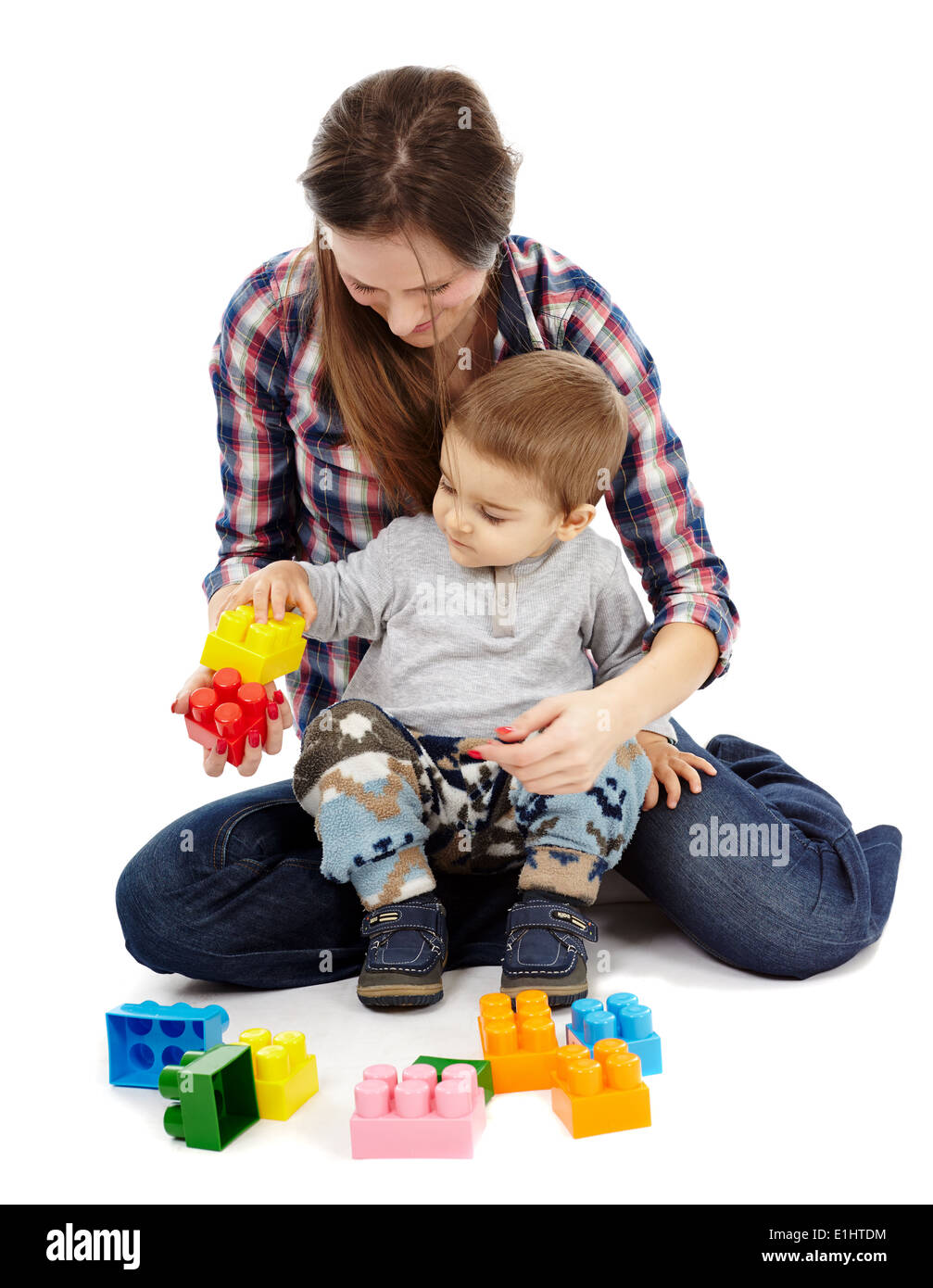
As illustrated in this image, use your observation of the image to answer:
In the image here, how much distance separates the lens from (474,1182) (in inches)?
50.1

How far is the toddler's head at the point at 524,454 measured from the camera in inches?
67.7

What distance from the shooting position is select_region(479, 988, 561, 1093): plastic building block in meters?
1.46

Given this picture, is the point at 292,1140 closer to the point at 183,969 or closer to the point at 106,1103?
the point at 106,1103

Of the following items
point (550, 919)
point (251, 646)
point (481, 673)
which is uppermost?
point (251, 646)

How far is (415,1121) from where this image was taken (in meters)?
1.31

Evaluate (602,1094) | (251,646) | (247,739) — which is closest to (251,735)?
(247,739)

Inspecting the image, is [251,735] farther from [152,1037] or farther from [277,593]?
[152,1037]

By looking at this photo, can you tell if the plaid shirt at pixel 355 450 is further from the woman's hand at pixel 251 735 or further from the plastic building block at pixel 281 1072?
the plastic building block at pixel 281 1072

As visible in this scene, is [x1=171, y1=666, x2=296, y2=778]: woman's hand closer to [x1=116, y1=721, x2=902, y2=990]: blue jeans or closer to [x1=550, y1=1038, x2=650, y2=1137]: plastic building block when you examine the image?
[x1=116, y1=721, x2=902, y2=990]: blue jeans

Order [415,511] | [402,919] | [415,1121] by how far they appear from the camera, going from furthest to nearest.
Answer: [415,511] → [402,919] → [415,1121]

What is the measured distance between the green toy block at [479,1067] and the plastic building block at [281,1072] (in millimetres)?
125

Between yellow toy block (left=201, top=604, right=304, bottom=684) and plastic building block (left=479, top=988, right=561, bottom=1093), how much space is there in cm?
50

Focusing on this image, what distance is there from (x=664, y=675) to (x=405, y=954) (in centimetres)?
49

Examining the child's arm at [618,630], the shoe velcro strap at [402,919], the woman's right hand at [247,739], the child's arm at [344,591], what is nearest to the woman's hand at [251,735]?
the woman's right hand at [247,739]
